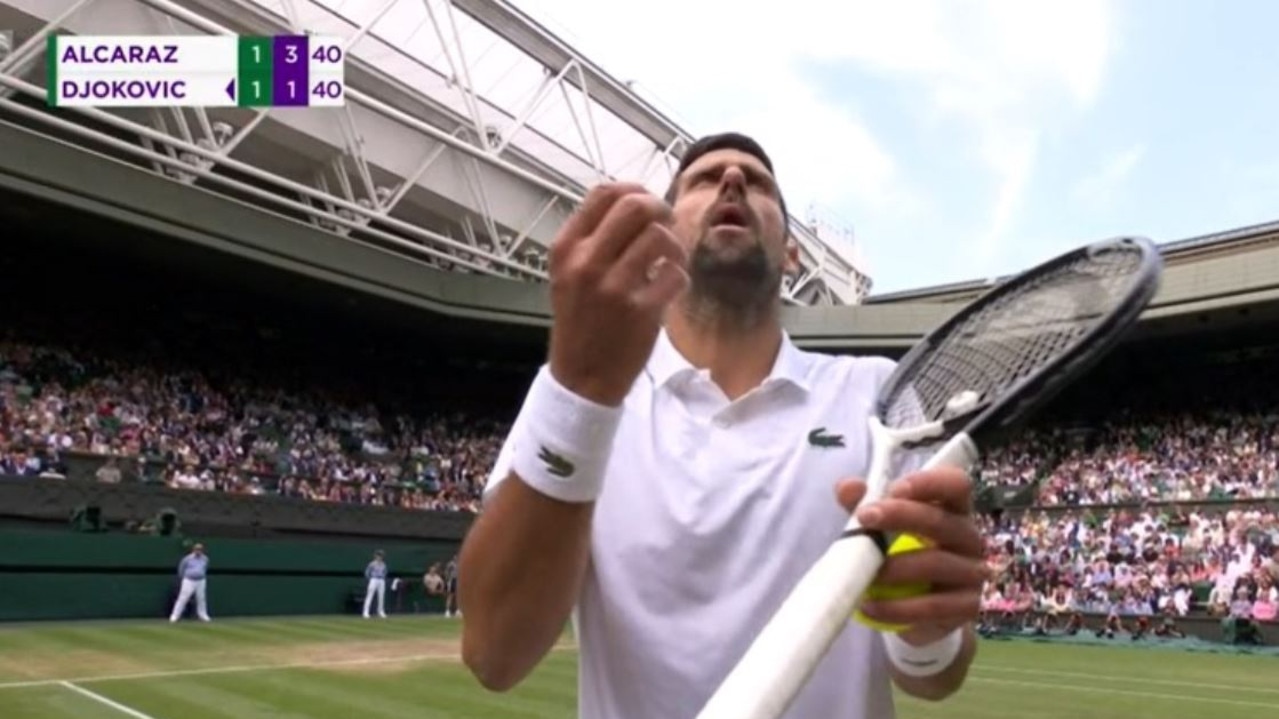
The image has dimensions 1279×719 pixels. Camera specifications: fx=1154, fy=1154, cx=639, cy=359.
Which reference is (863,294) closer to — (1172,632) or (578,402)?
(1172,632)

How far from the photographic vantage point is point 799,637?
150cm

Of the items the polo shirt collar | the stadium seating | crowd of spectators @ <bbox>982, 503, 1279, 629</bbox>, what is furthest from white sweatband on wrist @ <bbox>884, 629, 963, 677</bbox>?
crowd of spectators @ <bbox>982, 503, 1279, 629</bbox>

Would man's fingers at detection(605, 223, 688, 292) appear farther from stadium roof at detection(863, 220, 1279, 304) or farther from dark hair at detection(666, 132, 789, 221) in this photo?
stadium roof at detection(863, 220, 1279, 304)

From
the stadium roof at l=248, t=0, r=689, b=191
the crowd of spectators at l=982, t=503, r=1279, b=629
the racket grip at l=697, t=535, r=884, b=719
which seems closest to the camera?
the racket grip at l=697, t=535, r=884, b=719

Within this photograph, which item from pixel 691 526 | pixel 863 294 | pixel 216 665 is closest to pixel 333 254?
pixel 216 665

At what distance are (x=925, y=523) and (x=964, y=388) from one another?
0.56 m

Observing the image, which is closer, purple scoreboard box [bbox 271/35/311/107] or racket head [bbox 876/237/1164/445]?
racket head [bbox 876/237/1164/445]

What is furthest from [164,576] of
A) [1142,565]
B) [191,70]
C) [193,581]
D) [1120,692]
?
[1142,565]

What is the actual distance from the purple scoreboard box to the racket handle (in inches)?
968

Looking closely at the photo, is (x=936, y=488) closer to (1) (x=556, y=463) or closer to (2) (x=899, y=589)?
(2) (x=899, y=589)

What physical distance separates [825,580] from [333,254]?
28429 millimetres

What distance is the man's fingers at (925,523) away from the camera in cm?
160

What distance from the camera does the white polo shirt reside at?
1.92 metres

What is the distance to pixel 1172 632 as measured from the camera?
71.6 feet
